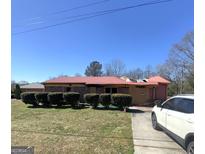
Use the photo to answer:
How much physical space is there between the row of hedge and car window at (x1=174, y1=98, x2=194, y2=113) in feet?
30.5

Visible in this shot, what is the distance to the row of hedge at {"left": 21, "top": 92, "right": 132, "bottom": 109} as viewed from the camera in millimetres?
15539

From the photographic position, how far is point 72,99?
56.7ft

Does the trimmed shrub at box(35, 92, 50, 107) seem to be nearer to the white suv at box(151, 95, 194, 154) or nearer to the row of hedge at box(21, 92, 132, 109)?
the row of hedge at box(21, 92, 132, 109)

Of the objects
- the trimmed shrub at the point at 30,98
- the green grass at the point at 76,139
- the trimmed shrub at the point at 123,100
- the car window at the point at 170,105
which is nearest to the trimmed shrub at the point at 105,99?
the trimmed shrub at the point at 123,100

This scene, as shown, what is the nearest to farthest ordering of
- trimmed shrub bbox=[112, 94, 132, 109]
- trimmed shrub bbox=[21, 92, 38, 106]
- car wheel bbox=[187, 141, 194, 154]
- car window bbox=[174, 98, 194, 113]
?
1. car wheel bbox=[187, 141, 194, 154]
2. car window bbox=[174, 98, 194, 113]
3. trimmed shrub bbox=[112, 94, 132, 109]
4. trimmed shrub bbox=[21, 92, 38, 106]

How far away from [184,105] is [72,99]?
12.8 metres

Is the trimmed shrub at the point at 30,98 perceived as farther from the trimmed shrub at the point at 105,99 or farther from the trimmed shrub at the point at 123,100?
the trimmed shrub at the point at 123,100

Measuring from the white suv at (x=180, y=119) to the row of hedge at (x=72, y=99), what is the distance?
7.97 metres

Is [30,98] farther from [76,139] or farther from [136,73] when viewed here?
[136,73]

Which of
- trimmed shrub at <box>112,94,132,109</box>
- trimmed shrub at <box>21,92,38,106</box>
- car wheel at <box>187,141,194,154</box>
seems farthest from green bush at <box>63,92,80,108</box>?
car wheel at <box>187,141,194,154</box>

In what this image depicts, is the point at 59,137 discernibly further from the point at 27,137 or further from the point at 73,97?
the point at 73,97

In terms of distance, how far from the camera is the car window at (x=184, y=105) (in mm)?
5127

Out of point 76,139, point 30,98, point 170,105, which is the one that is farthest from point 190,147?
point 30,98

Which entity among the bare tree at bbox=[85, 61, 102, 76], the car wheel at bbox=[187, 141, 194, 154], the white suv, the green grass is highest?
the bare tree at bbox=[85, 61, 102, 76]
